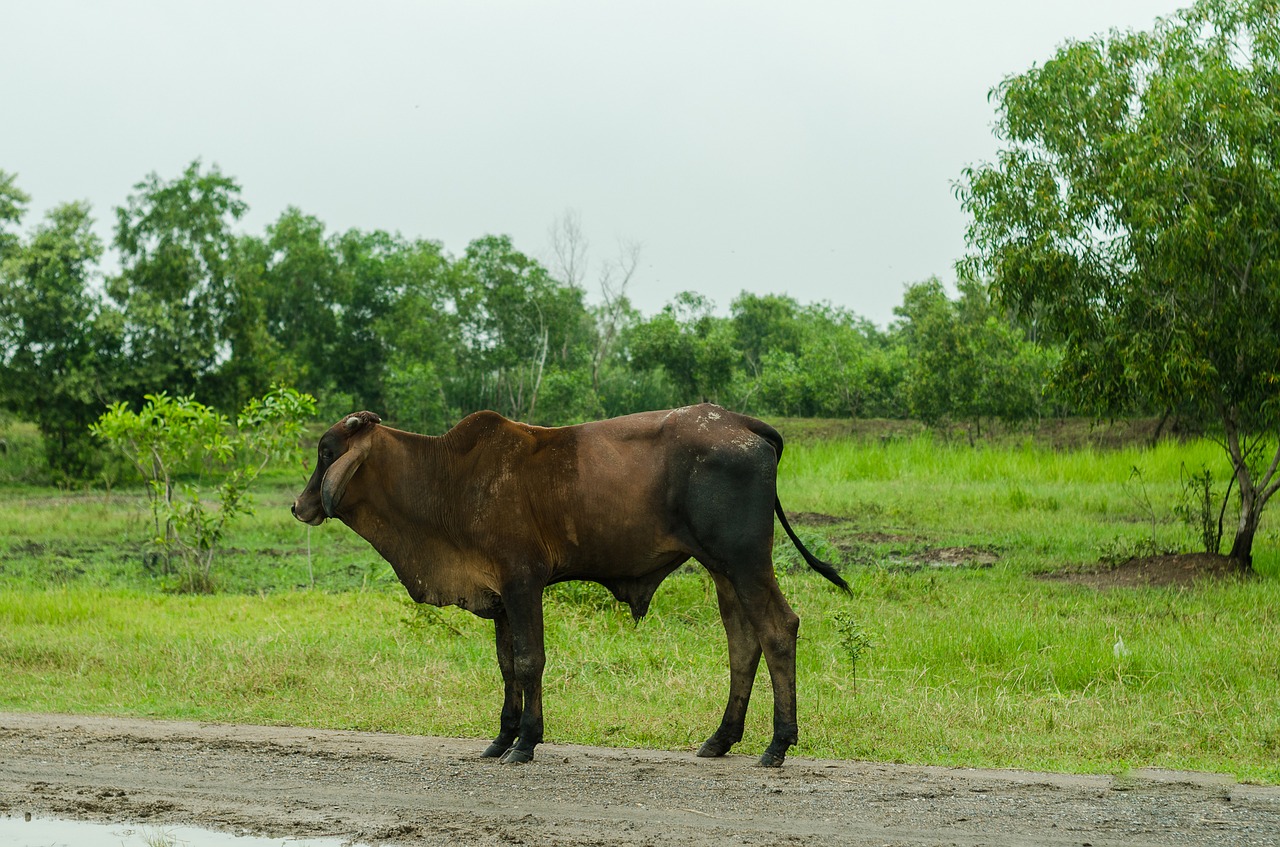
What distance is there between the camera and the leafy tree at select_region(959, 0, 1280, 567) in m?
12.7

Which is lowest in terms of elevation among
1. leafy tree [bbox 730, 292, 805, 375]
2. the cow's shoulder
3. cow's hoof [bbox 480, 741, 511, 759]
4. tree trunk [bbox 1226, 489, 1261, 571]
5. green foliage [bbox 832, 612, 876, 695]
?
cow's hoof [bbox 480, 741, 511, 759]

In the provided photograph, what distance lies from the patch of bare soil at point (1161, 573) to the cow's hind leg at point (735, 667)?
7.22m

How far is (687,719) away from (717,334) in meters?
30.3

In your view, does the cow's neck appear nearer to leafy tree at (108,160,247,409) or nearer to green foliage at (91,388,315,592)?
green foliage at (91,388,315,592)

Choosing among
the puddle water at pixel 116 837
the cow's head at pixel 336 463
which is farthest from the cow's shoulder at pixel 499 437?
the puddle water at pixel 116 837

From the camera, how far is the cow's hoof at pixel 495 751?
686cm

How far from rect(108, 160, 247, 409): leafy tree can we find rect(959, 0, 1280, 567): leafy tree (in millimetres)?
22301

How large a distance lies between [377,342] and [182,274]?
16346 millimetres

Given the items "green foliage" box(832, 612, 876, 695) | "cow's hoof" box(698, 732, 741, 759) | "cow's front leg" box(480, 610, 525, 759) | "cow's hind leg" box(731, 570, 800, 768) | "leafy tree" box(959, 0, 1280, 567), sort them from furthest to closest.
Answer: "leafy tree" box(959, 0, 1280, 567), "green foliage" box(832, 612, 876, 695), "cow's front leg" box(480, 610, 525, 759), "cow's hoof" box(698, 732, 741, 759), "cow's hind leg" box(731, 570, 800, 768)

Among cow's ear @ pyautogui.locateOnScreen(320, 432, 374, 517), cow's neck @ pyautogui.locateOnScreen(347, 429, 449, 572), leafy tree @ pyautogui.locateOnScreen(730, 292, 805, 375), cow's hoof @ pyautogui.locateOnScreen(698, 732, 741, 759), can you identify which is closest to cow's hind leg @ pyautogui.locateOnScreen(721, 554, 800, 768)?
cow's hoof @ pyautogui.locateOnScreen(698, 732, 741, 759)

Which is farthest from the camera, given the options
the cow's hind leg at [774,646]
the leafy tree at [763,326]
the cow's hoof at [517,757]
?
the leafy tree at [763,326]

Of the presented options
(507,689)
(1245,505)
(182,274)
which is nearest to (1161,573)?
(1245,505)

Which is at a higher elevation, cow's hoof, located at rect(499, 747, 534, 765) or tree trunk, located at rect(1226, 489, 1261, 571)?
tree trunk, located at rect(1226, 489, 1261, 571)

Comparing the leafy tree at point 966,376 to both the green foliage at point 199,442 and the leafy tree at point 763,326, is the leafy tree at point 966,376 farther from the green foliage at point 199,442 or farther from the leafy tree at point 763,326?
the leafy tree at point 763,326
